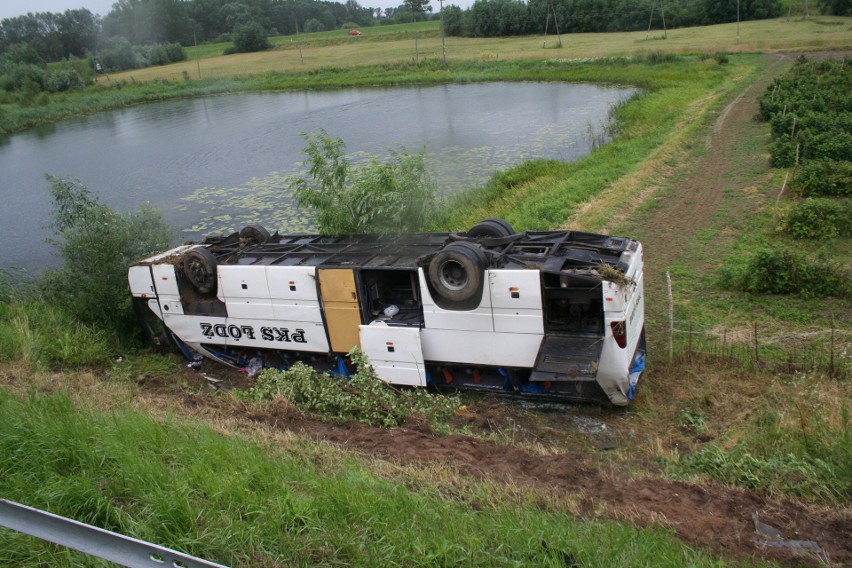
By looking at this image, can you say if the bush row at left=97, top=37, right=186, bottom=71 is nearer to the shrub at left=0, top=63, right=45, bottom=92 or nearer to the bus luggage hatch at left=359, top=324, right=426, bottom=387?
the shrub at left=0, top=63, right=45, bottom=92

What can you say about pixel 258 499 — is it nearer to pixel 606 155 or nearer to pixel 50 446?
pixel 50 446

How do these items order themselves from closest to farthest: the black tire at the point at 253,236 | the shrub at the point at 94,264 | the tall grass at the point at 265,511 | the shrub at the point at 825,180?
1. the tall grass at the point at 265,511
2. the black tire at the point at 253,236
3. the shrub at the point at 94,264
4. the shrub at the point at 825,180

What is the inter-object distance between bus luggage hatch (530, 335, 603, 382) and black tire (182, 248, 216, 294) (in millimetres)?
5832

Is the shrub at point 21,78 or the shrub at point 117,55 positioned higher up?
the shrub at point 117,55

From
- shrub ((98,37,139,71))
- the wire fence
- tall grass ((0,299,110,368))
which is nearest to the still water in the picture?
tall grass ((0,299,110,368))

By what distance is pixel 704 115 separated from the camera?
29047mm

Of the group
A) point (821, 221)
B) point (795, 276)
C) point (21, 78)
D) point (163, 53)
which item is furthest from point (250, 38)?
point (795, 276)

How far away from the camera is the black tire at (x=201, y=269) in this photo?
1130 cm

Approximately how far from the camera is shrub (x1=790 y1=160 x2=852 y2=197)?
16844mm

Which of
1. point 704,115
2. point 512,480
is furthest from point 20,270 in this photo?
point 704,115

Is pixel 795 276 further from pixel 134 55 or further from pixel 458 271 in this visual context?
pixel 134 55

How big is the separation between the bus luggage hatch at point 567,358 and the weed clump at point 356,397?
1527 mm

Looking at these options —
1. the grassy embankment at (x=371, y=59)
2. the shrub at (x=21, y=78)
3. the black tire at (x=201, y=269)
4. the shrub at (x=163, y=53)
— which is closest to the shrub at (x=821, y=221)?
the black tire at (x=201, y=269)

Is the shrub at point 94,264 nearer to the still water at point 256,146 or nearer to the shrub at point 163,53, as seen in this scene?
the still water at point 256,146
